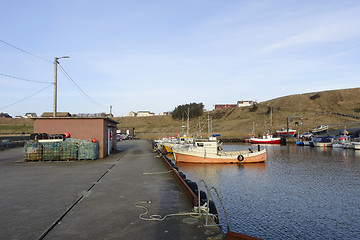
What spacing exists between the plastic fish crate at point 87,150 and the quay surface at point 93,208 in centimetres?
1023

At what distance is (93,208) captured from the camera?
9609 millimetres

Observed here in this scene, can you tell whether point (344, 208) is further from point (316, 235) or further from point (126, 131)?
point (126, 131)

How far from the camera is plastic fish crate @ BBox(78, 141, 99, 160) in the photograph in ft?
85.8

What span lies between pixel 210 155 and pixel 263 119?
98.3 meters

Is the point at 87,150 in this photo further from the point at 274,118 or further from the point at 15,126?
the point at 15,126

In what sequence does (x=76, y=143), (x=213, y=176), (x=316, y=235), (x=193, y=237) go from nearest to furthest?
(x=193, y=237) → (x=316, y=235) → (x=76, y=143) → (x=213, y=176)

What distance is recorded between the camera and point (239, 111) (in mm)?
154625

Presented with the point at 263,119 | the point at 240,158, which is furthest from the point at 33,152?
the point at 263,119

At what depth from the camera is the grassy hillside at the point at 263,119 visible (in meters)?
115

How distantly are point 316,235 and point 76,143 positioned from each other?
2262cm

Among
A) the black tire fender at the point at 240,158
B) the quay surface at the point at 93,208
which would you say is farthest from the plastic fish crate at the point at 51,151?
the black tire fender at the point at 240,158

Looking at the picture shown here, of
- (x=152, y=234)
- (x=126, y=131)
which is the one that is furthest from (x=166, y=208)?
(x=126, y=131)

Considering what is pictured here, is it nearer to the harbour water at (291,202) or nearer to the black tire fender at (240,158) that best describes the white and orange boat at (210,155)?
the black tire fender at (240,158)

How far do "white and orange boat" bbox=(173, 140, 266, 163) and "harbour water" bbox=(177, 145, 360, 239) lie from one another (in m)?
5.87
